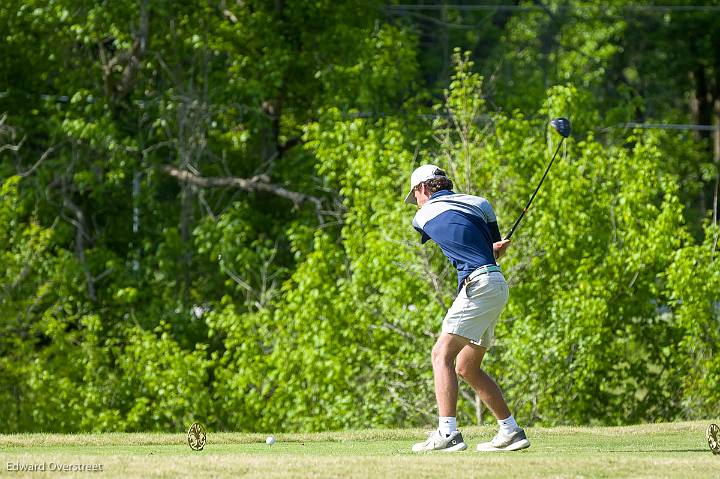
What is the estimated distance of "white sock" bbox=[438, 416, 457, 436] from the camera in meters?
8.45

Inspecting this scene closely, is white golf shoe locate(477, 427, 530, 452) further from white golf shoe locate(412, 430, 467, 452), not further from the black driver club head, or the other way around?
the black driver club head


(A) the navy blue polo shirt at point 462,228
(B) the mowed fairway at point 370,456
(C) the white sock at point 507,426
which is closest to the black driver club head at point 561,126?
(A) the navy blue polo shirt at point 462,228

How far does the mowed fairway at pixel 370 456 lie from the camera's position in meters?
7.36

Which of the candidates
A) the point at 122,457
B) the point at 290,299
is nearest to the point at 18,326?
the point at 290,299

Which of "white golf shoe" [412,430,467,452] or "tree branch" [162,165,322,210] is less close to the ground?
"tree branch" [162,165,322,210]

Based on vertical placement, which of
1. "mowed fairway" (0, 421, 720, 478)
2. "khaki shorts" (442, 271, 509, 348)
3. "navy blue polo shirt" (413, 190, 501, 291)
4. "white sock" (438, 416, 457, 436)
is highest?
"navy blue polo shirt" (413, 190, 501, 291)

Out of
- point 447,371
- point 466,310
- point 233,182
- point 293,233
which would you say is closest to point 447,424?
point 447,371

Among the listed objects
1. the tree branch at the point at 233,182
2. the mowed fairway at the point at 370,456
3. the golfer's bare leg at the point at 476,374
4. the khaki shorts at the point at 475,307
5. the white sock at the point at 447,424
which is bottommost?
the mowed fairway at the point at 370,456

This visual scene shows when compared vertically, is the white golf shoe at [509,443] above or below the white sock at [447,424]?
below

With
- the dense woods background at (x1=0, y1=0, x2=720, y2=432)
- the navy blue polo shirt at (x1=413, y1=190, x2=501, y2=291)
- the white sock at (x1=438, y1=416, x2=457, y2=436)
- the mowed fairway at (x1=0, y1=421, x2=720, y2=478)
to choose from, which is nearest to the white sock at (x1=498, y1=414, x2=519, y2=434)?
the mowed fairway at (x1=0, y1=421, x2=720, y2=478)

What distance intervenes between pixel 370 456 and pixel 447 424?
573 mm

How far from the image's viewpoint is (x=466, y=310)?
8352 mm

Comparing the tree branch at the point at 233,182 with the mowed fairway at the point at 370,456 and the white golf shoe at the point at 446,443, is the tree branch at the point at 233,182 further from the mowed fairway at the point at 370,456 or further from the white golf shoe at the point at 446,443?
the white golf shoe at the point at 446,443

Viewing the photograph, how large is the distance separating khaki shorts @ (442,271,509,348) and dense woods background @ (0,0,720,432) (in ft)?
29.1
